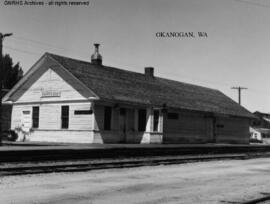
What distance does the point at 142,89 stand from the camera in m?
30.9

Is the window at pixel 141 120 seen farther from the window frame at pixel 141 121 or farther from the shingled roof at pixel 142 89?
the shingled roof at pixel 142 89

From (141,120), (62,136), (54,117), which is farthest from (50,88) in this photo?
(141,120)

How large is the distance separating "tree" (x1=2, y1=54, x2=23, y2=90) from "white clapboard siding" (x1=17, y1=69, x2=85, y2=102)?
27.6m

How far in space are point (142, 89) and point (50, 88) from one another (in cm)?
642

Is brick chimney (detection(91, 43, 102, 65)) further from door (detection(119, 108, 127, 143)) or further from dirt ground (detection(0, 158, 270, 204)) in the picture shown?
dirt ground (detection(0, 158, 270, 204))

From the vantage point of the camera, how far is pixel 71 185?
1032cm

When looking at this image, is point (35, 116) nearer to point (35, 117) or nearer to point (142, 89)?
point (35, 117)

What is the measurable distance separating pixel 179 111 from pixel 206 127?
176 inches

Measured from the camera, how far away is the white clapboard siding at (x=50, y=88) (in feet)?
87.4

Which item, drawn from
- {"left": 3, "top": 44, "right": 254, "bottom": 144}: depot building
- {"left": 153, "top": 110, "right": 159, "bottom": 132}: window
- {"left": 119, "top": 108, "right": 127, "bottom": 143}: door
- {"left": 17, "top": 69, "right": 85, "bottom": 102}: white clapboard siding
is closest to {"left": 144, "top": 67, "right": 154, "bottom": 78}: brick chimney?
{"left": 3, "top": 44, "right": 254, "bottom": 144}: depot building

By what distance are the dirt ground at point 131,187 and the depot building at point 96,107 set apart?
11.9m

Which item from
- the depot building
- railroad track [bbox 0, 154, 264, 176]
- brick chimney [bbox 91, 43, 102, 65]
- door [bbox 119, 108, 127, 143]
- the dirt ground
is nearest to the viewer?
the dirt ground

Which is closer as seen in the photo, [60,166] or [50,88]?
[60,166]

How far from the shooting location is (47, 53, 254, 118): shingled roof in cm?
2680
